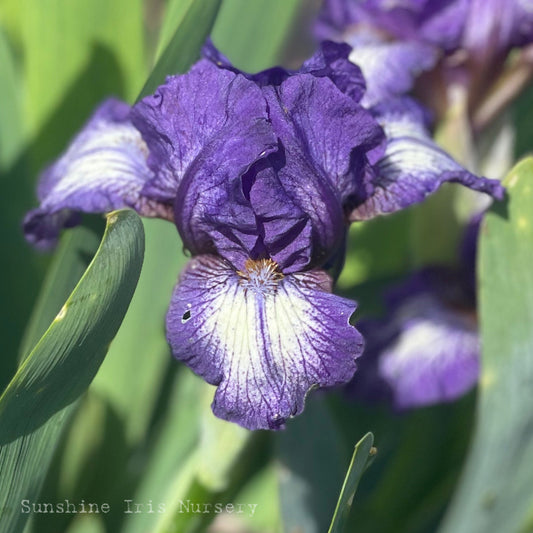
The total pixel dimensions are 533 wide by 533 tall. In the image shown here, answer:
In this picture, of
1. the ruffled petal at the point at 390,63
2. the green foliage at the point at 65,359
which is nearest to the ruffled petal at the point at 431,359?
the ruffled petal at the point at 390,63

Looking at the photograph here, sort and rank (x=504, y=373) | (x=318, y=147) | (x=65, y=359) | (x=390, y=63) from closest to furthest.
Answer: (x=65, y=359) → (x=318, y=147) → (x=504, y=373) → (x=390, y=63)

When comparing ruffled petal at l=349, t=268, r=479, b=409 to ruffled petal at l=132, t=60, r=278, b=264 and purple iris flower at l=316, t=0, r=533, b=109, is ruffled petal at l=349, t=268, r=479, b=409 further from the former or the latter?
ruffled petal at l=132, t=60, r=278, b=264

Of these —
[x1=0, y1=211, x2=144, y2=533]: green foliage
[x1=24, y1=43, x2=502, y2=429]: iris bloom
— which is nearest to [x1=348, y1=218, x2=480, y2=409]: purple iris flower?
[x1=24, y1=43, x2=502, y2=429]: iris bloom

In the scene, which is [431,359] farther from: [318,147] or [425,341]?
[318,147]

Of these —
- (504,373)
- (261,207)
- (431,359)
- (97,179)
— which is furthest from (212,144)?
(431,359)

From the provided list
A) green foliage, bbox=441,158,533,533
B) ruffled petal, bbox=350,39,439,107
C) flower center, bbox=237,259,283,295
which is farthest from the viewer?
ruffled petal, bbox=350,39,439,107

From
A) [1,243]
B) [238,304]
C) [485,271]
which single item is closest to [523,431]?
[485,271]
